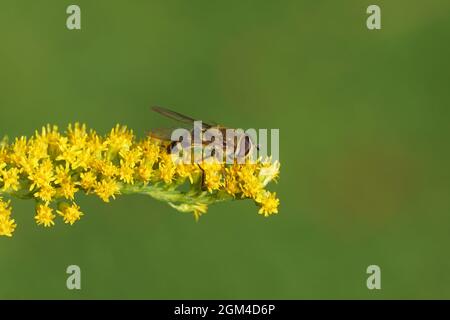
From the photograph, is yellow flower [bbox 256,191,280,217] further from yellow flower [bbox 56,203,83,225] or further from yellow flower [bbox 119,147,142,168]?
yellow flower [bbox 56,203,83,225]

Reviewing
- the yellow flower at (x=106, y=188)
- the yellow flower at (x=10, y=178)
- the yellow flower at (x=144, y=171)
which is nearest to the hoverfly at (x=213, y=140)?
the yellow flower at (x=144, y=171)

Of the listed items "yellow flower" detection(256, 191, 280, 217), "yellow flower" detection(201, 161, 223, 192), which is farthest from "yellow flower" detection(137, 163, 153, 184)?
"yellow flower" detection(256, 191, 280, 217)

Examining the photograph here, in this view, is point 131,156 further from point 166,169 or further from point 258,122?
point 258,122

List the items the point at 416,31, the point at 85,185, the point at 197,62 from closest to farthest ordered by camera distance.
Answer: the point at 85,185 < the point at 197,62 < the point at 416,31

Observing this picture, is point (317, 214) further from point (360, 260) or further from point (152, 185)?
point (152, 185)

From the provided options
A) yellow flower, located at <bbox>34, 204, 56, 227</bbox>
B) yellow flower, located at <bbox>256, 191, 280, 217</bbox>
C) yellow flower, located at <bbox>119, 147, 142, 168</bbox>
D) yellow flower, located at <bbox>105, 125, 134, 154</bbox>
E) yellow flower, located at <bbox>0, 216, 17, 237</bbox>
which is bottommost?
yellow flower, located at <bbox>0, 216, 17, 237</bbox>

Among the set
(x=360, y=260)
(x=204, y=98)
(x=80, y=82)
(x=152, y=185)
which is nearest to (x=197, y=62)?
(x=204, y=98)
